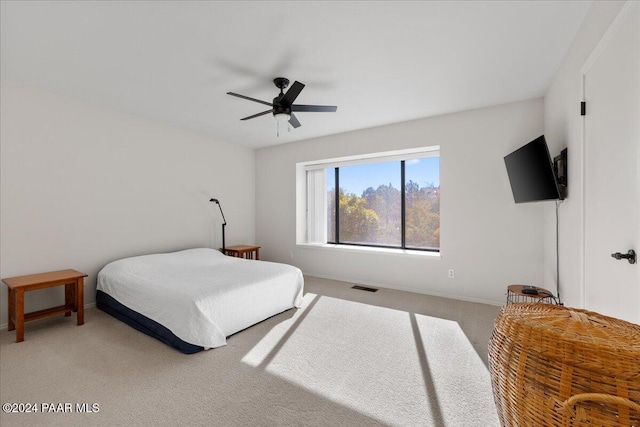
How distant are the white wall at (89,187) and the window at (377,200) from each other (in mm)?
1934

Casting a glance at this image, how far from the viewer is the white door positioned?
1.40 metres

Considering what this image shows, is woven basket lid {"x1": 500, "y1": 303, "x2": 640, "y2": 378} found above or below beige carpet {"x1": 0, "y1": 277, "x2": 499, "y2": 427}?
above

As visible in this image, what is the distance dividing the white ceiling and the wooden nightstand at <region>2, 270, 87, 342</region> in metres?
2.02

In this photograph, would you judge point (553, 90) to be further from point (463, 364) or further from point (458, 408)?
point (458, 408)

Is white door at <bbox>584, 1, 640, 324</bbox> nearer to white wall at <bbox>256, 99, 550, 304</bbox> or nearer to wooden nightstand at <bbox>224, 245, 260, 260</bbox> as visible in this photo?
white wall at <bbox>256, 99, 550, 304</bbox>

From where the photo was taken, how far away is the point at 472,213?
374cm

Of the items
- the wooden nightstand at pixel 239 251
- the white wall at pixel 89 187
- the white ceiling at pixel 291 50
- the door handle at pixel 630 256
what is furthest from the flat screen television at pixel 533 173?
the white wall at pixel 89 187

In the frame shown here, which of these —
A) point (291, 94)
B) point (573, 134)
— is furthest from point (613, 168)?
point (291, 94)

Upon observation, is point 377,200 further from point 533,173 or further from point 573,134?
point 573,134

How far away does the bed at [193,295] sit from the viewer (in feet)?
8.05

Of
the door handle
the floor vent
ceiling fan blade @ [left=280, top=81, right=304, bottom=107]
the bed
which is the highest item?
ceiling fan blade @ [left=280, top=81, right=304, bottom=107]

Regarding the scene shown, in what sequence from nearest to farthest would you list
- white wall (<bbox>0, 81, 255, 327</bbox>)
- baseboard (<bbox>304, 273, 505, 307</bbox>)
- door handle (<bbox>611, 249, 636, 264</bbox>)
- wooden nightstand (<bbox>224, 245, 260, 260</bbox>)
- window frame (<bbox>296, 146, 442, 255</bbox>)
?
1. door handle (<bbox>611, 249, 636, 264</bbox>)
2. white wall (<bbox>0, 81, 255, 327</bbox>)
3. baseboard (<bbox>304, 273, 505, 307</bbox>)
4. window frame (<bbox>296, 146, 442, 255</bbox>)
5. wooden nightstand (<bbox>224, 245, 260, 260</bbox>)

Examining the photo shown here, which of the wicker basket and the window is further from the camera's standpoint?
the window

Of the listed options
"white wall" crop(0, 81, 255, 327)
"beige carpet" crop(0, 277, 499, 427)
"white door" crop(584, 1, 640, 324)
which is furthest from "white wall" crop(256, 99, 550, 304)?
"white wall" crop(0, 81, 255, 327)
